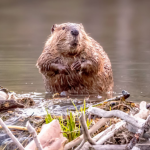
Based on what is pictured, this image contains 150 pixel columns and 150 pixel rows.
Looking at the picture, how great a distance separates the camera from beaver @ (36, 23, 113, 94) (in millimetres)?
4477

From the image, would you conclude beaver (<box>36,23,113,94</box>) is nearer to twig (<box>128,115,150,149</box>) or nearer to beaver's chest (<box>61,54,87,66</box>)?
beaver's chest (<box>61,54,87,66</box>)

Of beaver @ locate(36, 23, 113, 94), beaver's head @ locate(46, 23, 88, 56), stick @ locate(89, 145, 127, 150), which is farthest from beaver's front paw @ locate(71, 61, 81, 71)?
stick @ locate(89, 145, 127, 150)

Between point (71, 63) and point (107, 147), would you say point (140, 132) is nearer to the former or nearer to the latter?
point (107, 147)

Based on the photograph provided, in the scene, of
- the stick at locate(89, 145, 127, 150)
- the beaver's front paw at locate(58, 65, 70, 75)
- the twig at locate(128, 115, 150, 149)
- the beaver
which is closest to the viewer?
the twig at locate(128, 115, 150, 149)

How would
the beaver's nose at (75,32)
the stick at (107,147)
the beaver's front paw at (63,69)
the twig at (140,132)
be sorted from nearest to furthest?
the twig at (140,132), the stick at (107,147), the beaver's nose at (75,32), the beaver's front paw at (63,69)

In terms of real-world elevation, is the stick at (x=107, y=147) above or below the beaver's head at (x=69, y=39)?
below

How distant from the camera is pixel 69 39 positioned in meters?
4.35

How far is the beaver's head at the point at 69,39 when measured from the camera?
4.30 meters

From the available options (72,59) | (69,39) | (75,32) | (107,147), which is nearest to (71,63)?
(72,59)

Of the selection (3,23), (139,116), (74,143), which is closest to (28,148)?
(74,143)

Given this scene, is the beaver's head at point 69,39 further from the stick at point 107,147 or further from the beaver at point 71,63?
the stick at point 107,147

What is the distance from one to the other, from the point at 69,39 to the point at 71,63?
0.35 meters

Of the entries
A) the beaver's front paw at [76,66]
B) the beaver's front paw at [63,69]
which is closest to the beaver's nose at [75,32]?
the beaver's front paw at [76,66]

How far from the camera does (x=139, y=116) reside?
243 cm
